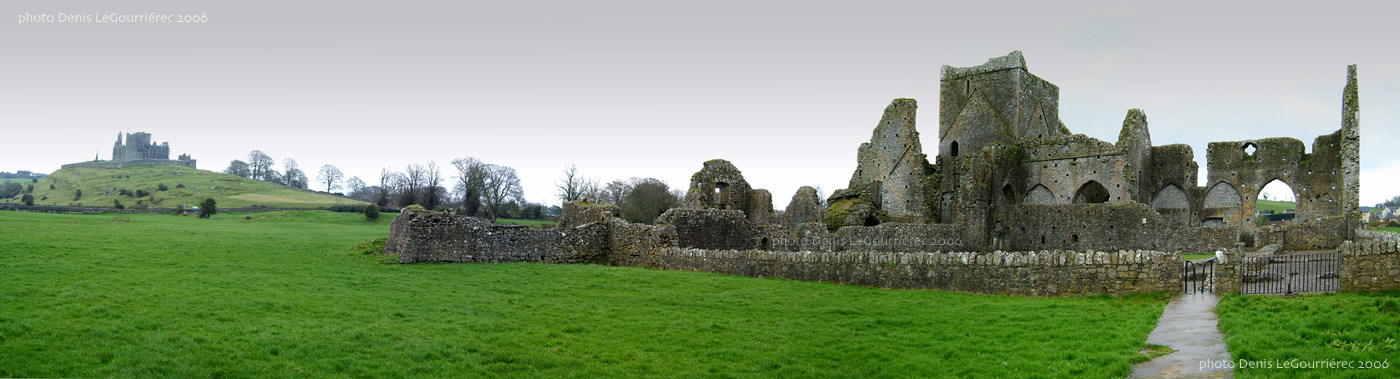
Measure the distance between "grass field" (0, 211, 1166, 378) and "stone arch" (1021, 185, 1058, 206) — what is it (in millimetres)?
26167

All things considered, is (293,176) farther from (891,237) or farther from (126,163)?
(891,237)

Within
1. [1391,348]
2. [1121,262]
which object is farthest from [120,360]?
[1121,262]

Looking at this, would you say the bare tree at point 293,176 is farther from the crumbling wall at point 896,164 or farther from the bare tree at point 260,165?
the crumbling wall at point 896,164

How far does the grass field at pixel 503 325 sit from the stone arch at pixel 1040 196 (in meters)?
26.2

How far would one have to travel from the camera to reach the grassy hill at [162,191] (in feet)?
248

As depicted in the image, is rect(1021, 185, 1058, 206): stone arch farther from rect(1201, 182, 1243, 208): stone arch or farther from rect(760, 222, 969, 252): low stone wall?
rect(760, 222, 969, 252): low stone wall

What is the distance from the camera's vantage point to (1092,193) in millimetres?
41062

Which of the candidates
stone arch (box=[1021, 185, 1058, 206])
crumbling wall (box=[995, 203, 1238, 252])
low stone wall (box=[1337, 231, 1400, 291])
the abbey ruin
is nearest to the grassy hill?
the abbey ruin

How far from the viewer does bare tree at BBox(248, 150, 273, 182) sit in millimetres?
110062

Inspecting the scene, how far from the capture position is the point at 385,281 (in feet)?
53.0

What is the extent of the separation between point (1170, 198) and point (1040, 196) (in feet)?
19.3

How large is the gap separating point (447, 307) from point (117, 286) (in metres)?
5.15

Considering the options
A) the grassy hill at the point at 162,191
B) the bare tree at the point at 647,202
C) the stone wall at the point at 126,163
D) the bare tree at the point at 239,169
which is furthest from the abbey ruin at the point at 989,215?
the stone wall at the point at 126,163

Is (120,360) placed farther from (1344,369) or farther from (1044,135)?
(1044,135)
